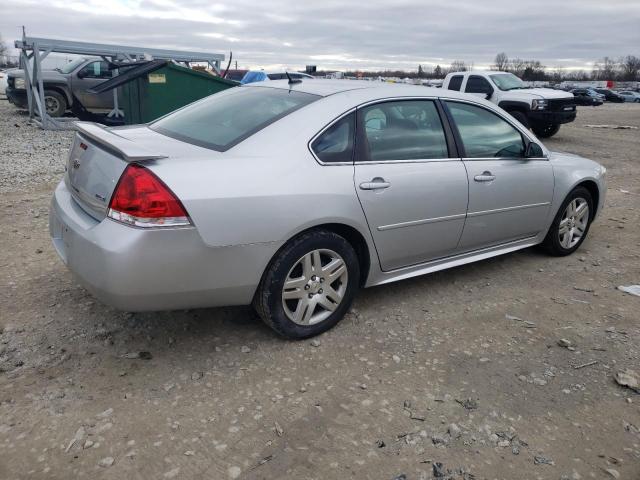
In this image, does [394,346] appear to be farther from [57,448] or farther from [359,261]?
[57,448]

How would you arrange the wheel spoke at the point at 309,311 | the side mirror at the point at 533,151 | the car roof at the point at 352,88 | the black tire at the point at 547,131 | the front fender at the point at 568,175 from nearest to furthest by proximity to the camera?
the wheel spoke at the point at 309,311
the car roof at the point at 352,88
the side mirror at the point at 533,151
the front fender at the point at 568,175
the black tire at the point at 547,131

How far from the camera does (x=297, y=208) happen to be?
9.94 ft

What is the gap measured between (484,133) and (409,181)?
3.33ft

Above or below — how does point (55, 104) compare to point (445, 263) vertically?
above

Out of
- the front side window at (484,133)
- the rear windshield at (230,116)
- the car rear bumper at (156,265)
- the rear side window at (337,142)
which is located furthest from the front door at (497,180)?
the car rear bumper at (156,265)

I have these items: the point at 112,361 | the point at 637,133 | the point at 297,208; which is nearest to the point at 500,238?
the point at 297,208

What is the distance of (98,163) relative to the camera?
3008mm

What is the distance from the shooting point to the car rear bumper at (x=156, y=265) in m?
2.67

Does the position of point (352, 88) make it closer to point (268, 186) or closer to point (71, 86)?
point (268, 186)

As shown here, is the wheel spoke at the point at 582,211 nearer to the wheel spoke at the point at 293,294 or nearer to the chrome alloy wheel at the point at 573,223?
the chrome alloy wheel at the point at 573,223

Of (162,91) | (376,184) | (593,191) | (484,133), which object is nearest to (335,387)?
(376,184)

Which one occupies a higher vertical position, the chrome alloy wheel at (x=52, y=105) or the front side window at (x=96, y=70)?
the front side window at (x=96, y=70)

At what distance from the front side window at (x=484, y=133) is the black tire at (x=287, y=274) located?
4.25 feet

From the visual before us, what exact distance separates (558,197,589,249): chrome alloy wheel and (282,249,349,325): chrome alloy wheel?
2526 mm
